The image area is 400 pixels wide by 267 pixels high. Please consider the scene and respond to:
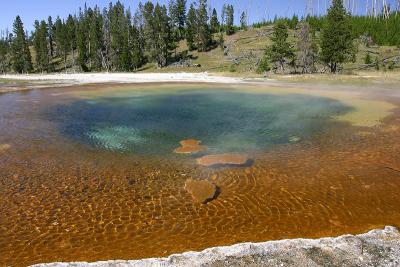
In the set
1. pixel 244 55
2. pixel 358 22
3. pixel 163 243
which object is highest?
pixel 358 22

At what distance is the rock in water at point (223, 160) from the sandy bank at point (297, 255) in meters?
6.03

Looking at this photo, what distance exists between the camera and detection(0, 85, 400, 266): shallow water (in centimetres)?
796

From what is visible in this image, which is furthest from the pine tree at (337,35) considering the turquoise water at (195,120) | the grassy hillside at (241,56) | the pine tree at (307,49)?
the turquoise water at (195,120)

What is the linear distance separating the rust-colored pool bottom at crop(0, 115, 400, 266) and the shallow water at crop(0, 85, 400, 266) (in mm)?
35

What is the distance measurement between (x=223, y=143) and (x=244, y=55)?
6734 centimetres

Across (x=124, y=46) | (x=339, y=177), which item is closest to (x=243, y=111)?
→ (x=339, y=177)

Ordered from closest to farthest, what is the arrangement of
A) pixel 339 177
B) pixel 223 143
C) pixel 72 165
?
pixel 339 177, pixel 72 165, pixel 223 143

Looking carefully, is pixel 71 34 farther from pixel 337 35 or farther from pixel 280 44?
pixel 337 35

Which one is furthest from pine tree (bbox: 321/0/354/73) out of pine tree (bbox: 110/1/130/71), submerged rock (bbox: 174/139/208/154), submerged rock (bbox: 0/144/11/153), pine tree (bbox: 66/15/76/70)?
pine tree (bbox: 66/15/76/70)

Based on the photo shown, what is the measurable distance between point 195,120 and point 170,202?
11647 millimetres

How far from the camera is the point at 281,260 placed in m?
6.16

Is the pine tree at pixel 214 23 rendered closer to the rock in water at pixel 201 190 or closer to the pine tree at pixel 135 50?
the pine tree at pixel 135 50

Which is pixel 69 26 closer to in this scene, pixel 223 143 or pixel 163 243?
pixel 223 143

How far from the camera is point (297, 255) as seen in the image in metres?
6.31
